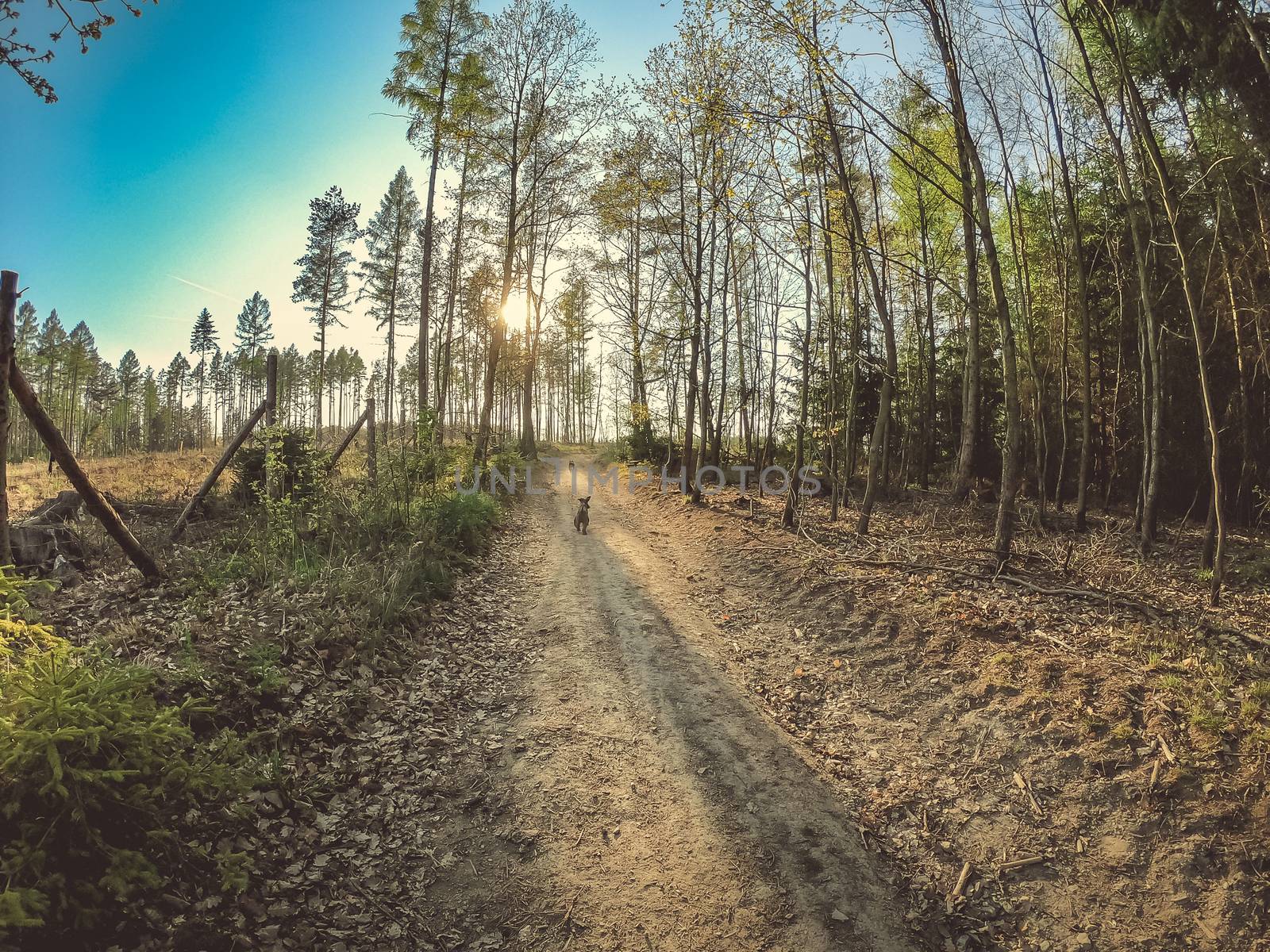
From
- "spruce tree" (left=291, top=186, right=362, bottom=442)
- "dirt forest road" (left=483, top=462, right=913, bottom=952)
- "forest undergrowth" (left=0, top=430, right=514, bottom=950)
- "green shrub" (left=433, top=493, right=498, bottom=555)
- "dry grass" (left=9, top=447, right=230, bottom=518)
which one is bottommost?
"dirt forest road" (left=483, top=462, right=913, bottom=952)

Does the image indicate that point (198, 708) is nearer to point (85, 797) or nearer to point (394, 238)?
point (85, 797)

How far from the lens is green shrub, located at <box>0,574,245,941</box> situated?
98.5 inches

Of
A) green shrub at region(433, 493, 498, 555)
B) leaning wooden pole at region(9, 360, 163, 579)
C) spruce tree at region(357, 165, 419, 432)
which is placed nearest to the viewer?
leaning wooden pole at region(9, 360, 163, 579)

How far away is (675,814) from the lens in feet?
14.1

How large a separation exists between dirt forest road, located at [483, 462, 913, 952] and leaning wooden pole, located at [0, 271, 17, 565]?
15.0 feet

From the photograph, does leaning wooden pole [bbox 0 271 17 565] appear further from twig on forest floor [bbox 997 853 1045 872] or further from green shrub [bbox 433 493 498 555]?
twig on forest floor [bbox 997 853 1045 872]

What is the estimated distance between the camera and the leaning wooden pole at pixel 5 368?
14.7 ft

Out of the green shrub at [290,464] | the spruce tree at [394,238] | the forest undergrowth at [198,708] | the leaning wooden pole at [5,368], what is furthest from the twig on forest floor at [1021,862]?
the spruce tree at [394,238]

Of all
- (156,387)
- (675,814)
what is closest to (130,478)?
(675,814)

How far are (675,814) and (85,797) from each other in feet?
11.8

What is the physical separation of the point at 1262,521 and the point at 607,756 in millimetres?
16207

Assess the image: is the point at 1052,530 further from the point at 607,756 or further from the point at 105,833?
the point at 105,833

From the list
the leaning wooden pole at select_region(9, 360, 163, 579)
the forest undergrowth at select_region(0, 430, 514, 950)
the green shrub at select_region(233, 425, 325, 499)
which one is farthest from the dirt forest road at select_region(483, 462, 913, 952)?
the green shrub at select_region(233, 425, 325, 499)

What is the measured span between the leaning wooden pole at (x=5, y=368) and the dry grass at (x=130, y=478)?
25.1ft
